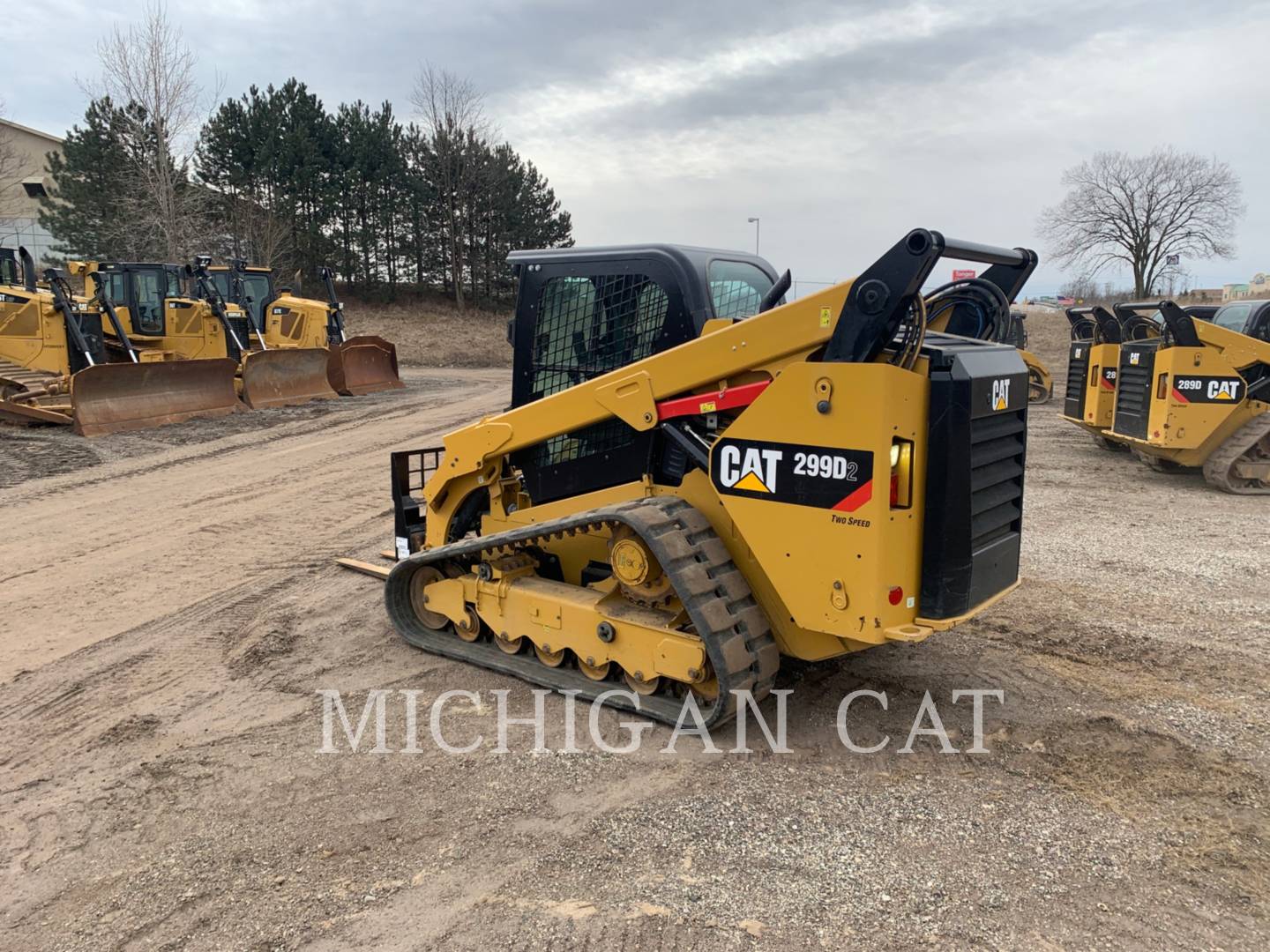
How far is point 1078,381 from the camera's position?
41.4ft

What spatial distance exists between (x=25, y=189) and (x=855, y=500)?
6150 centimetres

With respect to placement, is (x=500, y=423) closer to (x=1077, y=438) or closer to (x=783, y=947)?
(x=783, y=947)

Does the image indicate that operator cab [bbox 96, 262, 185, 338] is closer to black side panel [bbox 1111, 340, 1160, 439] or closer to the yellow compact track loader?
black side panel [bbox 1111, 340, 1160, 439]

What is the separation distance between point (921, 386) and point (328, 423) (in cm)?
1322

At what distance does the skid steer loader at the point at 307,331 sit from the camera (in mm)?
18594

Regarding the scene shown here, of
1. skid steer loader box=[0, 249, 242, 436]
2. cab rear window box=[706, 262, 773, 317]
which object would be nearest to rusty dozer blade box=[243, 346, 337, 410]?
skid steer loader box=[0, 249, 242, 436]

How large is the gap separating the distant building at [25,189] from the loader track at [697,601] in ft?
145

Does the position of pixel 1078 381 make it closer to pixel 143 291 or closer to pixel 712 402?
pixel 712 402

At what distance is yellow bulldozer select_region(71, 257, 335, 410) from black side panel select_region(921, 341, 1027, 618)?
49.4 feet

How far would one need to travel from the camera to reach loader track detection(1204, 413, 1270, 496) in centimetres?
948

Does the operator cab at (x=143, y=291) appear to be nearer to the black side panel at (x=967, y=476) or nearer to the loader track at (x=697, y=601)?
the loader track at (x=697, y=601)

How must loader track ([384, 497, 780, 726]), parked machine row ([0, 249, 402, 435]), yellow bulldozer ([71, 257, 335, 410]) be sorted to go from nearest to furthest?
1. loader track ([384, 497, 780, 726])
2. parked machine row ([0, 249, 402, 435])
3. yellow bulldozer ([71, 257, 335, 410])

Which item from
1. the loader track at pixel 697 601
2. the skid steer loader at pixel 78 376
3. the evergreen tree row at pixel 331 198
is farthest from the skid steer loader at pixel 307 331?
the loader track at pixel 697 601

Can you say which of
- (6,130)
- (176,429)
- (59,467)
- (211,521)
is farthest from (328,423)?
(6,130)
